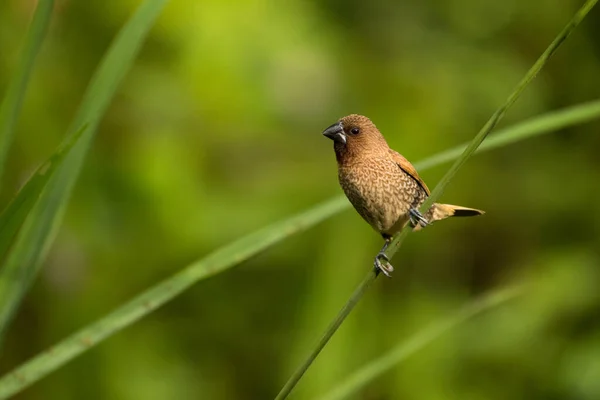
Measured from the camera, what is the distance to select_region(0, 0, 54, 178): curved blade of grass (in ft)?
3.76

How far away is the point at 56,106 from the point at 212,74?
1.69ft

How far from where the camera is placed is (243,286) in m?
2.92

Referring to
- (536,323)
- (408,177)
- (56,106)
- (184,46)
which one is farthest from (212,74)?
(408,177)

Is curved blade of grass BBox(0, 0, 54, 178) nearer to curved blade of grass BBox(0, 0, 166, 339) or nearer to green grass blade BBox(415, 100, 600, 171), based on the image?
curved blade of grass BBox(0, 0, 166, 339)

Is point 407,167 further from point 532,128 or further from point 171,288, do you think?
point 171,288

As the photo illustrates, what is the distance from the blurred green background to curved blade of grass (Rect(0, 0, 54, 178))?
1477mm

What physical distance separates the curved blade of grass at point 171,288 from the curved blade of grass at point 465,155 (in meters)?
0.29

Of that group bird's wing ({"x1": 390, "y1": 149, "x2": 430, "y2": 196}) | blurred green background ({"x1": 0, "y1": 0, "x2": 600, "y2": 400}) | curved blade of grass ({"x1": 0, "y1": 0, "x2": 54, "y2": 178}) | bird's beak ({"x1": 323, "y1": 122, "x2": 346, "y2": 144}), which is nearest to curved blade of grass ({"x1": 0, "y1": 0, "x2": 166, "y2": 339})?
curved blade of grass ({"x1": 0, "y1": 0, "x2": 54, "y2": 178})

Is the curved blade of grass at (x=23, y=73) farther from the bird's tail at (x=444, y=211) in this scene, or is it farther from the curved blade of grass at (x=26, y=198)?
the bird's tail at (x=444, y=211)

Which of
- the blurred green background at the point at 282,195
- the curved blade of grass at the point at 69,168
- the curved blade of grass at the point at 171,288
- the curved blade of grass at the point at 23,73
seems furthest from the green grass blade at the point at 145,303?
the blurred green background at the point at 282,195

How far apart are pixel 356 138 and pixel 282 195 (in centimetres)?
160

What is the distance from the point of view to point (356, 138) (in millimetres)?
1264

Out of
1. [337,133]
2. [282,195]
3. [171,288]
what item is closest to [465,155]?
[337,133]

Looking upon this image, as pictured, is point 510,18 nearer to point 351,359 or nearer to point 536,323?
A: point 536,323
